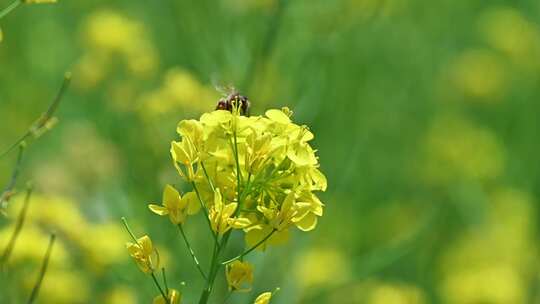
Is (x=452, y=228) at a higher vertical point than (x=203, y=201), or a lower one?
higher

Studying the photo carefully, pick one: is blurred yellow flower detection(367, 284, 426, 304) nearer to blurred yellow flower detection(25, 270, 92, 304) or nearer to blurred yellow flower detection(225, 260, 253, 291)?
blurred yellow flower detection(25, 270, 92, 304)

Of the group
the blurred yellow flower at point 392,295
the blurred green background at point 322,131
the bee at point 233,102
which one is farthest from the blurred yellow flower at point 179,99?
the bee at point 233,102

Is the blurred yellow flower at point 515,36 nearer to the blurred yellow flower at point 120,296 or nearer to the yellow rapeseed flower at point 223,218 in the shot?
the blurred yellow flower at point 120,296

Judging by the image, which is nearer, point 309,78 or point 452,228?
point 309,78

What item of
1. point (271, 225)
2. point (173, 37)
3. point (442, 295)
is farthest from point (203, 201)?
point (173, 37)

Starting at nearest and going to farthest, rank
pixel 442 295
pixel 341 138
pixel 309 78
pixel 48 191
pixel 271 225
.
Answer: pixel 271 225 < pixel 309 78 < pixel 48 191 < pixel 442 295 < pixel 341 138

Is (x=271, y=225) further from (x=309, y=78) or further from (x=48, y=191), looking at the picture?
(x=48, y=191)
